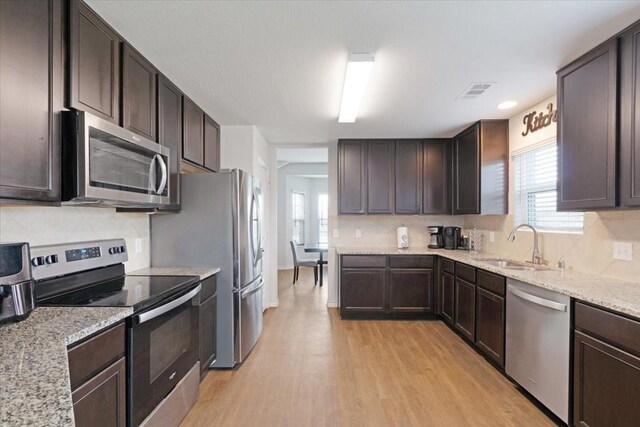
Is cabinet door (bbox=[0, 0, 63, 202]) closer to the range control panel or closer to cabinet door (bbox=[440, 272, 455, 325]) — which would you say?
the range control panel

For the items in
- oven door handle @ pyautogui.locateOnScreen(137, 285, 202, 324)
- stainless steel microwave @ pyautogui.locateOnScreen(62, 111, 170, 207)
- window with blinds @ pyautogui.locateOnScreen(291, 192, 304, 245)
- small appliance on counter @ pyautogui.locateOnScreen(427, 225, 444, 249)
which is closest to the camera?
stainless steel microwave @ pyautogui.locateOnScreen(62, 111, 170, 207)

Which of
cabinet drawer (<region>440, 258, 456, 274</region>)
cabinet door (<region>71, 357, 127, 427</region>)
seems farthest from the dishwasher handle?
cabinet door (<region>71, 357, 127, 427</region>)

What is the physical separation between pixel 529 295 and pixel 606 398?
667 millimetres

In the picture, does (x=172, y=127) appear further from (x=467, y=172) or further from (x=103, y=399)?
(x=467, y=172)

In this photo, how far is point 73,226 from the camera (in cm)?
191

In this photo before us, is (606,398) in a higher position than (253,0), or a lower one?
lower

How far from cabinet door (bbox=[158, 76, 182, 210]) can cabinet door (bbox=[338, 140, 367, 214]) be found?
7.21ft

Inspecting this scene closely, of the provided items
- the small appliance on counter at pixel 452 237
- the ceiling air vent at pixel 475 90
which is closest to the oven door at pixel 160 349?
the ceiling air vent at pixel 475 90

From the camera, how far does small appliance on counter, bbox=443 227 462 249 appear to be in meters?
4.19

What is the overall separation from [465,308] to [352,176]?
2064 mm

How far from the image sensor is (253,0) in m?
1.54

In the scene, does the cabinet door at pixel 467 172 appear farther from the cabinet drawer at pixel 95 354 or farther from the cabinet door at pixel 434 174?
the cabinet drawer at pixel 95 354

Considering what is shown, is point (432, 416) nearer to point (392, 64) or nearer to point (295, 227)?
point (392, 64)

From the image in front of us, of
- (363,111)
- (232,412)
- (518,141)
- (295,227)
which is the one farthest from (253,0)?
(295,227)
